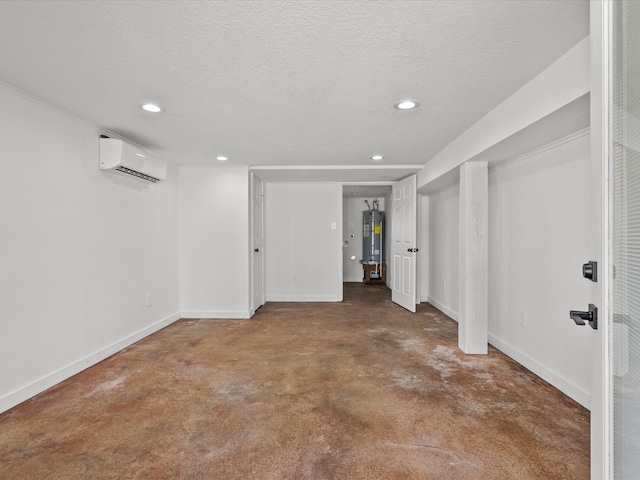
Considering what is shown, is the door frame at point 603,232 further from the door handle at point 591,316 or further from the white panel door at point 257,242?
the white panel door at point 257,242

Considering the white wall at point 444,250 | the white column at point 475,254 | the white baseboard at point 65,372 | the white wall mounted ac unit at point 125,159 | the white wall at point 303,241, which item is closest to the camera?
the white baseboard at point 65,372

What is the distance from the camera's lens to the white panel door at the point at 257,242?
4844mm

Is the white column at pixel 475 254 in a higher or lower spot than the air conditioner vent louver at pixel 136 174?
lower

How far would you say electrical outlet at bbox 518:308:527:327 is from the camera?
2883 millimetres

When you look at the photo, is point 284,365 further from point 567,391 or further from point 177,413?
point 567,391

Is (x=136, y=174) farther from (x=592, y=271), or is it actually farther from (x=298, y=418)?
(x=592, y=271)

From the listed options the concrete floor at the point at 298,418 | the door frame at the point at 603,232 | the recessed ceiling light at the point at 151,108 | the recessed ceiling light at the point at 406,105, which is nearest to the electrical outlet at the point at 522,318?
the concrete floor at the point at 298,418

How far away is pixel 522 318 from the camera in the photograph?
115 inches

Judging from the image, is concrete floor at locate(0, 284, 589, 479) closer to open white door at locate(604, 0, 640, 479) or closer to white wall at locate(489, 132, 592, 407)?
white wall at locate(489, 132, 592, 407)

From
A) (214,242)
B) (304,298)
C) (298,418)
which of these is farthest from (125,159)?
(304,298)

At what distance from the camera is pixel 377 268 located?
7684mm

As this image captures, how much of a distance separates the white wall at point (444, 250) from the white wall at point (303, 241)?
154 cm

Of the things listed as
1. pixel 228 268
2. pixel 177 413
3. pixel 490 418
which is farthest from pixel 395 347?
pixel 228 268

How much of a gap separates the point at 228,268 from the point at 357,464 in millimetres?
3383
